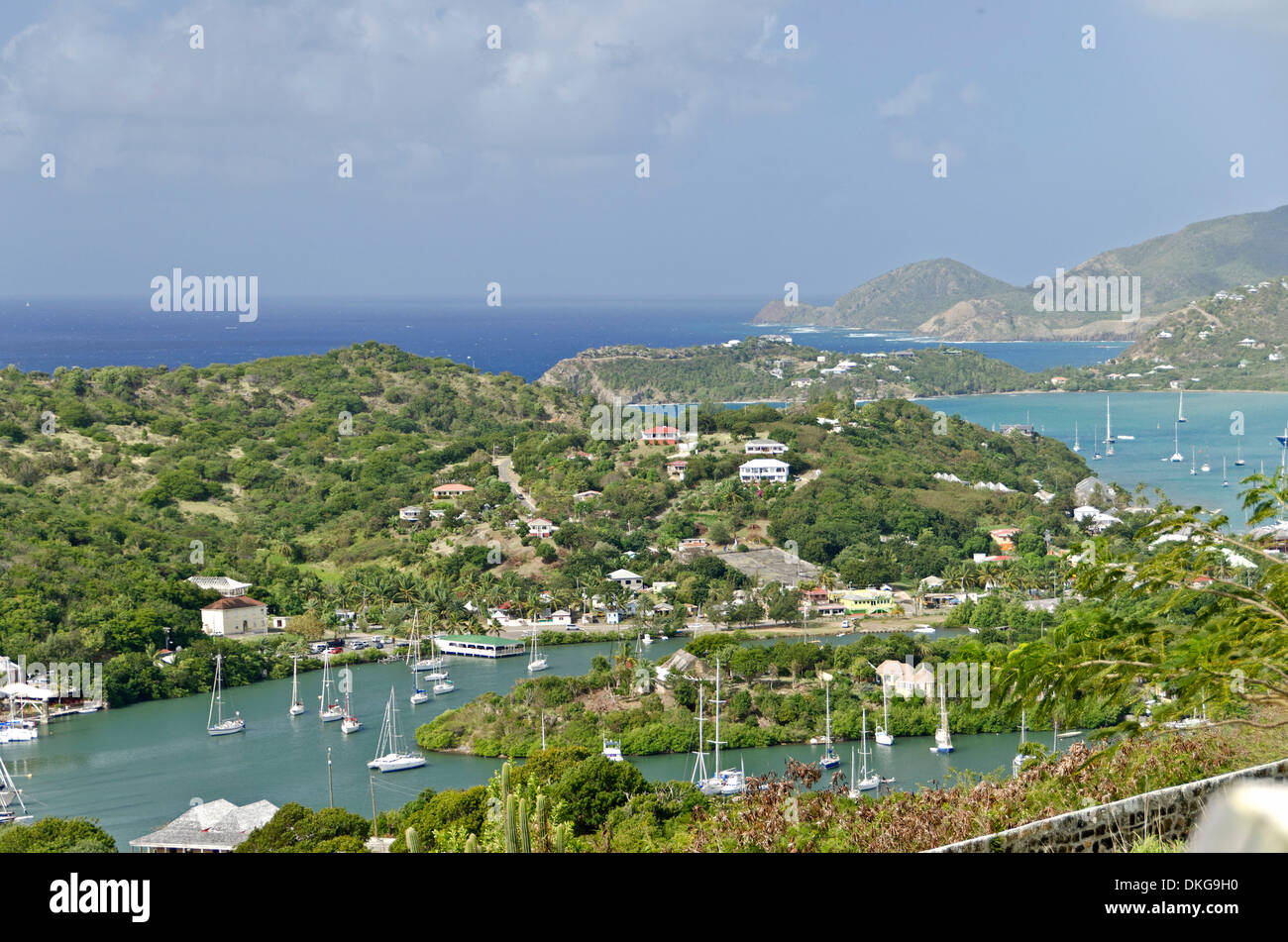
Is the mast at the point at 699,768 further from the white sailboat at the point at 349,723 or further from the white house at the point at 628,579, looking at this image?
the white house at the point at 628,579

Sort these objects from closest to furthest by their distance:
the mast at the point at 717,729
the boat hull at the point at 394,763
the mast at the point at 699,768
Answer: the mast at the point at 699,768, the mast at the point at 717,729, the boat hull at the point at 394,763

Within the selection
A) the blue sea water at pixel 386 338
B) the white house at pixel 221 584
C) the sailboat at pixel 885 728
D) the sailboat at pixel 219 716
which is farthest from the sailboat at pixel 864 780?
the blue sea water at pixel 386 338

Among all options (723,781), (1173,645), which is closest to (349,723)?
(723,781)

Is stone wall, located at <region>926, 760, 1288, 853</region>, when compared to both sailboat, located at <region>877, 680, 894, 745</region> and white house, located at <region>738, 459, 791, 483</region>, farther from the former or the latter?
white house, located at <region>738, 459, 791, 483</region>

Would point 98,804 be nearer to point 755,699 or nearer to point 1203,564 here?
point 755,699

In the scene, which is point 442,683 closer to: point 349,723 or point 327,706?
point 327,706
